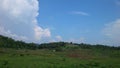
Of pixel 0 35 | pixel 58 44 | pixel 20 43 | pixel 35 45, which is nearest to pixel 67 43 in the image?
pixel 58 44

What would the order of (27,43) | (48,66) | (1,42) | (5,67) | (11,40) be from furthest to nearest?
(27,43) < (11,40) < (1,42) < (48,66) < (5,67)

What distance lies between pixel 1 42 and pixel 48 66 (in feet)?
218

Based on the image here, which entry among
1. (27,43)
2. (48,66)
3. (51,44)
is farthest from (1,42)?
(48,66)

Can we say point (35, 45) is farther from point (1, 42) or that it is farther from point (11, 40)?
point (1, 42)

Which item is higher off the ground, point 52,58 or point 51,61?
point 52,58

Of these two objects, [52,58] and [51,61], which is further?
[52,58]

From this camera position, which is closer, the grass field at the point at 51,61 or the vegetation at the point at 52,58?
the grass field at the point at 51,61

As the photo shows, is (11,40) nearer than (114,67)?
No

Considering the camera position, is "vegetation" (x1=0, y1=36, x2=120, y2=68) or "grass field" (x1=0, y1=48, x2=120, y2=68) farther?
"vegetation" (x1=0, y1=36, x2=120, y2=68)

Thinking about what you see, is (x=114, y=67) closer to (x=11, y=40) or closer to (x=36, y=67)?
(x=36, y=67)

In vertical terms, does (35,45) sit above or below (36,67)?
above

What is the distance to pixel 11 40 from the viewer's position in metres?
110

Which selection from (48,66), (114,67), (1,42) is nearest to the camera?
(48,66)

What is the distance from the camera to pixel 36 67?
1339 inches
